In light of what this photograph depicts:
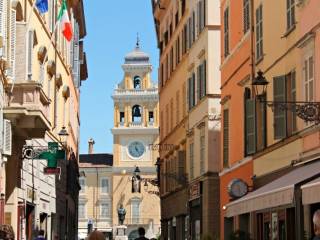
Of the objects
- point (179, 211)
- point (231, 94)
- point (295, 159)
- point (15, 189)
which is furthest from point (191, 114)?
point (295, 159)

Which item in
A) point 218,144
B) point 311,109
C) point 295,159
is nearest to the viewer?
point 311,109

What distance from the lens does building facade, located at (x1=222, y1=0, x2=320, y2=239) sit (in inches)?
778

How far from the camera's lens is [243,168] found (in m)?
29.6

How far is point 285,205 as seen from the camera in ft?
62.1

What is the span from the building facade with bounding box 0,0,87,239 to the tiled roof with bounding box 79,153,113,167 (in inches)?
3435

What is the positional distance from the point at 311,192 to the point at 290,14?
24.7 feet

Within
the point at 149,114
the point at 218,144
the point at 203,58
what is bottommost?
the point at 218,144

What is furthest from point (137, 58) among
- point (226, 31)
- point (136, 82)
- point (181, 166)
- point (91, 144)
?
point (226, 31)

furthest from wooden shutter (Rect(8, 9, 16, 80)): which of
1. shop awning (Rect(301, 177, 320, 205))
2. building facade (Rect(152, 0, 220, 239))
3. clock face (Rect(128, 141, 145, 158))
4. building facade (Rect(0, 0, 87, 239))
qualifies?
clock face (Rect(128, 141, 145, 158))

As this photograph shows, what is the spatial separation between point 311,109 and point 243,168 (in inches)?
413

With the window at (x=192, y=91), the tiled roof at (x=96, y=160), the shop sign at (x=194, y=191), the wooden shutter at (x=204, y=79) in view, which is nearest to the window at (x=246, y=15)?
the wooden shutter at (x=204, y=79)

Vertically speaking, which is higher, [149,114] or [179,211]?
[149,114]

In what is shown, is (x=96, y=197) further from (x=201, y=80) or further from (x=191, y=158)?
(x=201, y=80)

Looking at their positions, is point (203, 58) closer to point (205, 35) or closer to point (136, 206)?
point (205, 35)
